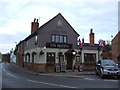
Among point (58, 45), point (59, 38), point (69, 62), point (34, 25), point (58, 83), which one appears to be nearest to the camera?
point (58, 83)

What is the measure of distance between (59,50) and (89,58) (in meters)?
5.66

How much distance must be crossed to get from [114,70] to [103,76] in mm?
1284

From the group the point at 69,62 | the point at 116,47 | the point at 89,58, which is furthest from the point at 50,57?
the point at 116,47

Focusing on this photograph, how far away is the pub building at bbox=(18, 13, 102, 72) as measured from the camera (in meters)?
24.8

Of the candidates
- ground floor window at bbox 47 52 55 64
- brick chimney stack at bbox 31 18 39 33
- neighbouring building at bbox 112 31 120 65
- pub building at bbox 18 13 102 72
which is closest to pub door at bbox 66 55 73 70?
pub building at bbox 18 13 102 72

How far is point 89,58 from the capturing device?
28.1 metres

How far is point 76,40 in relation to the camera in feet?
90.9

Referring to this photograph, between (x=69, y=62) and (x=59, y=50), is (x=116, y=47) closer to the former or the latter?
(x=69, y=62)

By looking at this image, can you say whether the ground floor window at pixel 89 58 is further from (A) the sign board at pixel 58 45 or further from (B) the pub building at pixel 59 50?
(A) the sign board at pixel 58 45

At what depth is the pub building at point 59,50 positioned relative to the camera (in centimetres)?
2481

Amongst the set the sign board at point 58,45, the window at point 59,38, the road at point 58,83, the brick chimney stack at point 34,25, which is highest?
the brick chimney stack at point 34,25

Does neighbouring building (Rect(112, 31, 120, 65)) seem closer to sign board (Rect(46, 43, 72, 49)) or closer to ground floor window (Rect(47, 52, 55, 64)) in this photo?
sign board (Rect(46, 43, 72, 49))

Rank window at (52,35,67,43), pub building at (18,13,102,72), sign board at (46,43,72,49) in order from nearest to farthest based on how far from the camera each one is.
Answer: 1. pub building at (18,13,102,72)
2. sign board at (46,43,72,49)
3. window at (52,35,67,43)

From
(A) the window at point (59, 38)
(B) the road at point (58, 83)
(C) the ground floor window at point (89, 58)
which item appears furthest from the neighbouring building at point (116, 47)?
(B) the road at point (58, 83)
